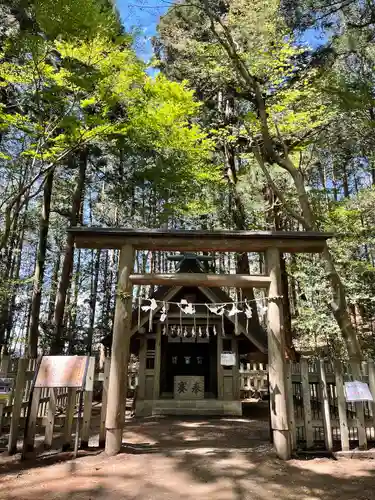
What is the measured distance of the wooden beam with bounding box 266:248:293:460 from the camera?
17.6ft

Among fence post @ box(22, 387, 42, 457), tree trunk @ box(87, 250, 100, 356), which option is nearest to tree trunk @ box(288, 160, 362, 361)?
fence post @ box(22, 387, 42, 457)

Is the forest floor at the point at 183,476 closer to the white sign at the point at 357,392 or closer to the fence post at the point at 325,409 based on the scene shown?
the fence post at the point at 325,409

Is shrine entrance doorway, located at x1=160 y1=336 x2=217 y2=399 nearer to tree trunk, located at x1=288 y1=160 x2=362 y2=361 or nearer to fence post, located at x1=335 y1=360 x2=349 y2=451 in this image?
tree trunk, located at x1=288 y1=160 x2=362 y2=361

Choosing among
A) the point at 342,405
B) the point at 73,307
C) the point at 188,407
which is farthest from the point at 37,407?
the point at 73,307

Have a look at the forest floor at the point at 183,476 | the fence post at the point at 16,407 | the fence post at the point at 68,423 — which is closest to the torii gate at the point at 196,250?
the fence post at the point at 68,423

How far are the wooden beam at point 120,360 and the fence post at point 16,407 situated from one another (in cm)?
135

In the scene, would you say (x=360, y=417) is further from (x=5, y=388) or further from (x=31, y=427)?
(x=5, y=388)

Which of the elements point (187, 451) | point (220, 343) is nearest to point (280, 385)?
A: point (187, 451)

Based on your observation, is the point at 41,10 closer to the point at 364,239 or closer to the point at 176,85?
the point at 176,85

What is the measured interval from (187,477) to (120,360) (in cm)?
204

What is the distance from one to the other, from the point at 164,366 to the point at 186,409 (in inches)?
67.0

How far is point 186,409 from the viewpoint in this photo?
10.5 m

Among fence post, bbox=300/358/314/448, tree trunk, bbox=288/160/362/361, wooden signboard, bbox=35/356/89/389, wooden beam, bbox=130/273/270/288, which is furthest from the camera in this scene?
tree trunk, bbox=288/160/362/361

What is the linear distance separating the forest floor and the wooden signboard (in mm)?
1071
